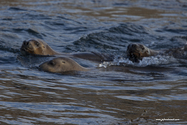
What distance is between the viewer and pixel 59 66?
6812 millimetres

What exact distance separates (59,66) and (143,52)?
10.4ft

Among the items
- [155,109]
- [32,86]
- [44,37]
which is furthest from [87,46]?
[155,109]

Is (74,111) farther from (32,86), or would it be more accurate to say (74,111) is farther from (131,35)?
(131,35)

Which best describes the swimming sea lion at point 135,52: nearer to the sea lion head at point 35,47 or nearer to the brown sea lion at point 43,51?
the brown sea lion at point 43,51

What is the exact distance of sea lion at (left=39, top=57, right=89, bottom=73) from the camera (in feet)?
22.0

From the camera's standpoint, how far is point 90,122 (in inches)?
156

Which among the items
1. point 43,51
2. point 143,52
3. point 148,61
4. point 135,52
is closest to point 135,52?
point 135,52

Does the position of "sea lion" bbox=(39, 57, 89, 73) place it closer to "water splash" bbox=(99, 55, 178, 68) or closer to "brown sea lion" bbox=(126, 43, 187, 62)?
"water splash" bbox=(99, 55, 178, 68)

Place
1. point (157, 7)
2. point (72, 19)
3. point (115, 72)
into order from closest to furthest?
point (115, 72), point (72, 19), point (157, 7)

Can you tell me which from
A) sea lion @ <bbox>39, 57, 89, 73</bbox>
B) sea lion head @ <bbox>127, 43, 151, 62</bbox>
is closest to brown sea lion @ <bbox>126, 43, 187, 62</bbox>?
sea lion head @ <bbox>127, 43, 151, 62</bbox>

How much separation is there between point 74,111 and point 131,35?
8.15m

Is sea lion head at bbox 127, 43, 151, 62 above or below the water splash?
above

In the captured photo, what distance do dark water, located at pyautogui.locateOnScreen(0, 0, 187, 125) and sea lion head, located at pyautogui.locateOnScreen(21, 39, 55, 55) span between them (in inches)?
11.1

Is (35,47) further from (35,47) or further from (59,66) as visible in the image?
(59,66)
